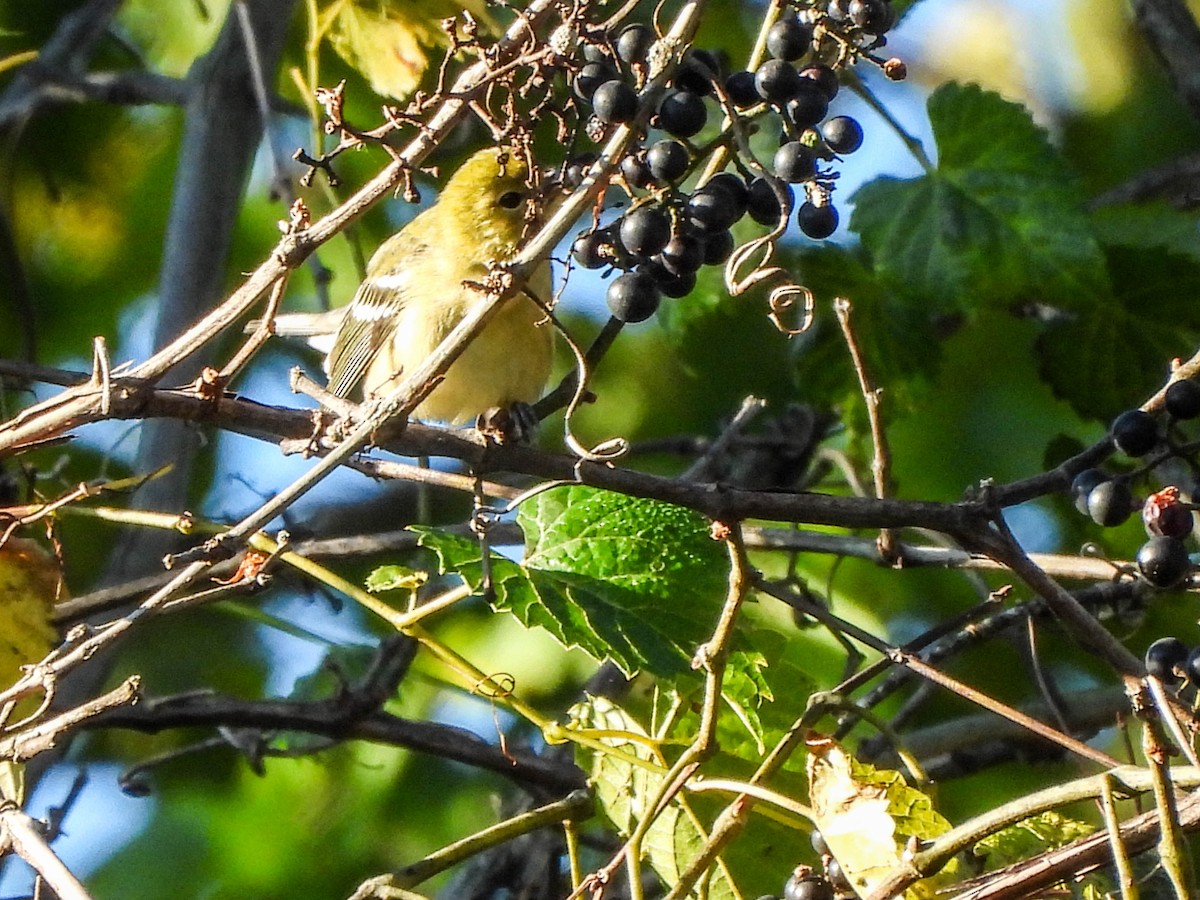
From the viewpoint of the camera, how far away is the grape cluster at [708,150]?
1677mm

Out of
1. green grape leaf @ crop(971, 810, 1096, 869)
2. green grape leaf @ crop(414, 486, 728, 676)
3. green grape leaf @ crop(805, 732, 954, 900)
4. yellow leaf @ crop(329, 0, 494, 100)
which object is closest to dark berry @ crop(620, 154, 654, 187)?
green grape leaf @ crop(414, 486, 728, 676)

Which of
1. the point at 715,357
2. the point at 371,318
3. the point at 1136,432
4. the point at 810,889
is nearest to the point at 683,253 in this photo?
the point at 1136,432

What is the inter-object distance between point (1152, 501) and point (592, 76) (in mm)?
796

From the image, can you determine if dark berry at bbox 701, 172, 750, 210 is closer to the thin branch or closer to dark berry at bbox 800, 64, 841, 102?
dark berry at bbox 800, 64, 841, 102

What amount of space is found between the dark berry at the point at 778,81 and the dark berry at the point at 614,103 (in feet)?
0.54

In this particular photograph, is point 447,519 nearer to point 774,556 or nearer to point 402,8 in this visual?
point 774,556

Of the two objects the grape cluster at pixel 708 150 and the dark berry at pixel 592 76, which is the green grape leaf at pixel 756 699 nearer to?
the grape cluster at pixel 708 150

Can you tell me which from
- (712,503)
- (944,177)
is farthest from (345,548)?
(944,177)

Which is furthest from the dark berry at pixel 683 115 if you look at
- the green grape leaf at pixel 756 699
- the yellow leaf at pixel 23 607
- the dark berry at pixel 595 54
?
the yellow leaf at pixel 23 607

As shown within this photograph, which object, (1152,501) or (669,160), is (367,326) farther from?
(1152,501)

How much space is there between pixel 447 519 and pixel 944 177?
1.70 m

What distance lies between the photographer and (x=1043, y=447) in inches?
161

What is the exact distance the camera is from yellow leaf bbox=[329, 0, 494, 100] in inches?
121

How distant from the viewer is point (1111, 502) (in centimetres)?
188
